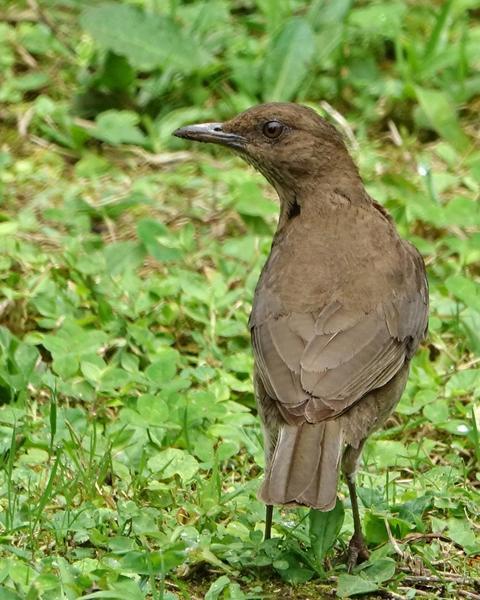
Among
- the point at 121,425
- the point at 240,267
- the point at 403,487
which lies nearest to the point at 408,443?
the point at 403,487

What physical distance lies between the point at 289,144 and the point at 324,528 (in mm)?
2076

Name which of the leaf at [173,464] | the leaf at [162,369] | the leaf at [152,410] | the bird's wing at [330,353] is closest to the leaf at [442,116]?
the leaf at [162,369]

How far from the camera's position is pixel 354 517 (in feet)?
19.0

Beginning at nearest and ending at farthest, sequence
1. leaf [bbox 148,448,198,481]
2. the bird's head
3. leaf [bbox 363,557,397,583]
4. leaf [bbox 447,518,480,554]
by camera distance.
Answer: leaf [bbox 363,557,397,583]
leaf [bbox 447,518,480,554]
leaf [bbox 148,448,198,481]
the bird's head

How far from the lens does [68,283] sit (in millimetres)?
7879

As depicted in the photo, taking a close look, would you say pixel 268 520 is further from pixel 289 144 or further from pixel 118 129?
pixel 118 129

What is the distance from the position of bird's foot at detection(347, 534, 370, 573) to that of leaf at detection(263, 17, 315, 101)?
15.5 ft

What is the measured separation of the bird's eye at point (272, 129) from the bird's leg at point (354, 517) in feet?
5.92

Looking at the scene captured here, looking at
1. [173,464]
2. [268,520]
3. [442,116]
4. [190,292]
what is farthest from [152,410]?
[442,116]

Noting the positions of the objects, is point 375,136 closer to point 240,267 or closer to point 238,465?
point 240,267

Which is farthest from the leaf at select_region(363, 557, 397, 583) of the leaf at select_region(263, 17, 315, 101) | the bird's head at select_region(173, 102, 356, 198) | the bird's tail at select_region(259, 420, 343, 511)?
the leaf at select_region(263, 17, 315, 101)

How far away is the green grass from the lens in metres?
5.61

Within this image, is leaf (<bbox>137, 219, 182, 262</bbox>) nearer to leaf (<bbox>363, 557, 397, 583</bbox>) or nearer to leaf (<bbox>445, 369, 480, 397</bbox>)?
leaf (<bbox>445, 369, 480, 397</bbox>)

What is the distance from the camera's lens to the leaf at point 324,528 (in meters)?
5.57
